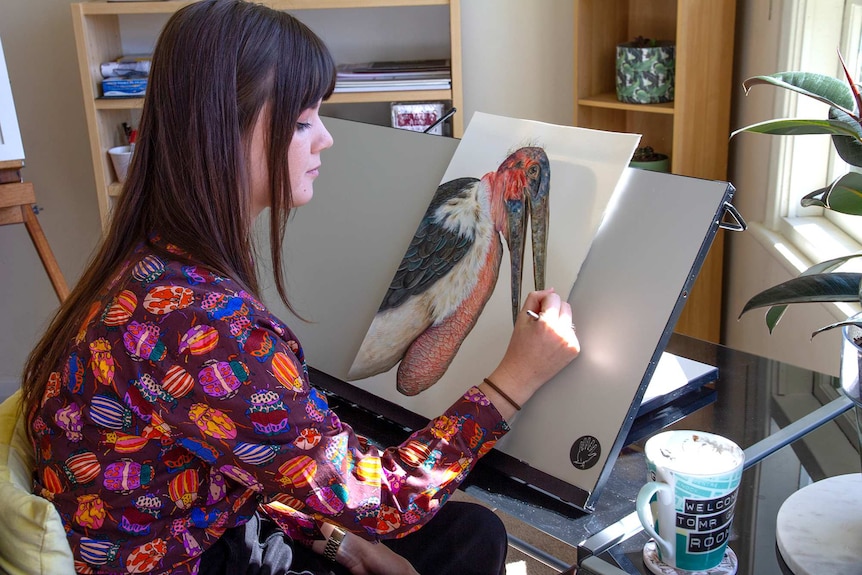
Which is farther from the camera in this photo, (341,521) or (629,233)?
(629,233)

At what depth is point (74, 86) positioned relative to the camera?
9.24 feet

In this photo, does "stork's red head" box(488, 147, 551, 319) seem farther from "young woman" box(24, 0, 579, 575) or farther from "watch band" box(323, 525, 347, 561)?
"watch band" box(323, 525, 347, 561)

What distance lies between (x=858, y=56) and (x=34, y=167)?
2507 millimetres

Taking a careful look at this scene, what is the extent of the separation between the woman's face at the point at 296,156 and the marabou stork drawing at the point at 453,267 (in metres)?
0.27

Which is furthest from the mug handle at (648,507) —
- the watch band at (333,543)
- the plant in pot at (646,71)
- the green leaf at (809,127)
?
the plant in pot at (646,71)

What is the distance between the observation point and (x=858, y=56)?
1824 millimetres

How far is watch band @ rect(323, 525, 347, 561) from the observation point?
112 cm

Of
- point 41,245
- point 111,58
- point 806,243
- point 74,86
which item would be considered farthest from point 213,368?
point 74,86

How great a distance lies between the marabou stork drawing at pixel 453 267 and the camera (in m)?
1.16

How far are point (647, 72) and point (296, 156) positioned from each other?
1.45m

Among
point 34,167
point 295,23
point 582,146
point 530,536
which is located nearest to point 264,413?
point 295,23

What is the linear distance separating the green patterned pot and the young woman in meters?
1.35

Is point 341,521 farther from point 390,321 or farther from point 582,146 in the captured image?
point 582,146

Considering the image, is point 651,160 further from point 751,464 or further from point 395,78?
point 751,464
